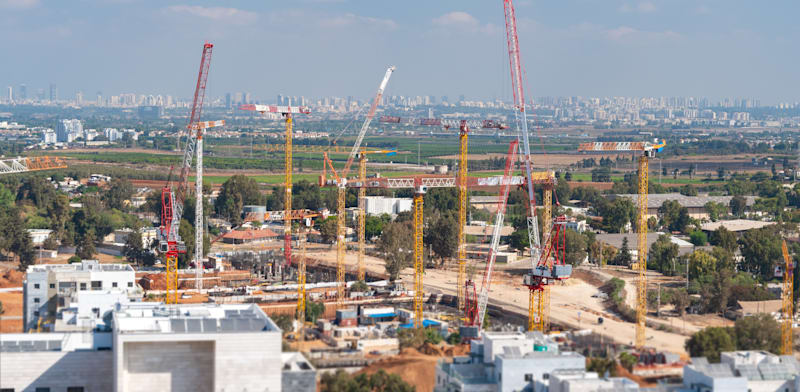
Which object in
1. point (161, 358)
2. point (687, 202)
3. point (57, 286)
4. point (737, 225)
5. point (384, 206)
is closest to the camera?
point (161, 358)

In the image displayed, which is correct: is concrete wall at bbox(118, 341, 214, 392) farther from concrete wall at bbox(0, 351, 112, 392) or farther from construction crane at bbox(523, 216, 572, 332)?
construction crane at bbox(523, 216, 572, 332)

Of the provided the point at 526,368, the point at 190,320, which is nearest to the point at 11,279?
the point at 190,320

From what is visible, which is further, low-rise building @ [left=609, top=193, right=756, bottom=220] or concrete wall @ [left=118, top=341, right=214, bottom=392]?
low-rise building @ [left=609, top=193, right=756, bottom=220]

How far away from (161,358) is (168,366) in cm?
21

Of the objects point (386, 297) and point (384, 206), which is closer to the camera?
point (386, 297)

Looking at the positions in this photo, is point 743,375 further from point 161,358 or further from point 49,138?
point 49,138

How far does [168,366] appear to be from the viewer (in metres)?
23.2

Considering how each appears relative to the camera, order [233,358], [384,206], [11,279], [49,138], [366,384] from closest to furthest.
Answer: [233,358] → [366,384] → [11,279] → [384,206] → [49,138]

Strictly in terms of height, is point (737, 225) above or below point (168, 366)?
below

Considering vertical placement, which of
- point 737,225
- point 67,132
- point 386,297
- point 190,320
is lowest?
point 386,297

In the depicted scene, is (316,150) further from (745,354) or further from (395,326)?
(745,354)

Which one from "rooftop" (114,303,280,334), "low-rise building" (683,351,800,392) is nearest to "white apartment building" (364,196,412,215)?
"rooftop" (114,303,280,334)

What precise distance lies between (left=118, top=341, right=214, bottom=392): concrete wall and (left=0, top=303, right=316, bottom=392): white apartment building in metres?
0.02

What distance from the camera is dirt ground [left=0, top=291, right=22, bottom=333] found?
121 ft
